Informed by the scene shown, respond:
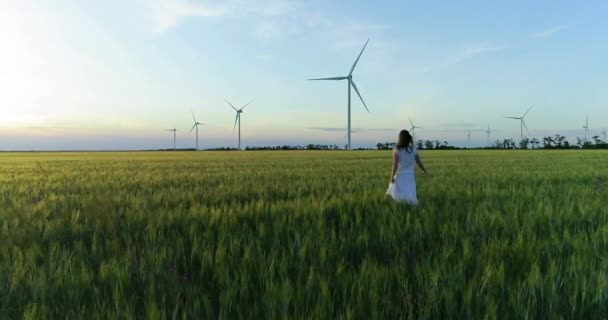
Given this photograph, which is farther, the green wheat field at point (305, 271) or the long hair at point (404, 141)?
the long hair at point (404, 141)

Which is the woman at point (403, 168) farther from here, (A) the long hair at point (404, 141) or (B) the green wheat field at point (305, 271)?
(B) the green wheat field at point (305, 271)

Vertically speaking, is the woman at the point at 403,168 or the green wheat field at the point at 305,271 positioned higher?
the woman at the point at 403,168

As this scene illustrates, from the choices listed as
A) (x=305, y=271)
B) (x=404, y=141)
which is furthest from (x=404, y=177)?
(x=305, y=271)

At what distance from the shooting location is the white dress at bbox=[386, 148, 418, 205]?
7465mm

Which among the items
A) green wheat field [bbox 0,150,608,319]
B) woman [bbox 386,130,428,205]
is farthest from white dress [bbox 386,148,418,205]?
green wheat field [bbox 0,150,608,319]

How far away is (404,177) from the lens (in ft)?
24.8

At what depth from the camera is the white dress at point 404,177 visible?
746 centimetres

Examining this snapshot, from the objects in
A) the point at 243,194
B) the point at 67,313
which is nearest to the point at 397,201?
the point at 243,194

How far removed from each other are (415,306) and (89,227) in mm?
4585

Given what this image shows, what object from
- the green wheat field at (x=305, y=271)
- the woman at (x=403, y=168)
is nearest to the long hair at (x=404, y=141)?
the woman at (x=403, y=168)

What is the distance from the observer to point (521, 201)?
7672mm

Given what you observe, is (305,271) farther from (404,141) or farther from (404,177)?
(404,141)

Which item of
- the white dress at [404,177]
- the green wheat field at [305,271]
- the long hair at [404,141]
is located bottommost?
the green wheat field at [305,271]

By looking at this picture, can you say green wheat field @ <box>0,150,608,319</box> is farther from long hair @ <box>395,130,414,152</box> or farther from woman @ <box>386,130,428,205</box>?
long hair @ <box>395,130,414,152</box>
